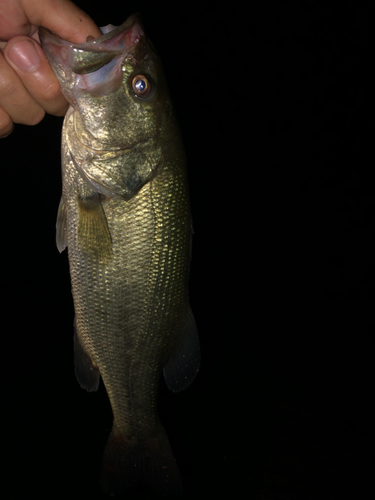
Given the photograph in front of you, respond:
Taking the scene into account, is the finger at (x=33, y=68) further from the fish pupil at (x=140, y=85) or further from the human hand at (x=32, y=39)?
the fish pupil at (x=140, y=85)

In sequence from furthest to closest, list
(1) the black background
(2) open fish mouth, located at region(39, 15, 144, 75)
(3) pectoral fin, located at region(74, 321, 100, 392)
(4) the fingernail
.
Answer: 1. (1) the black background
2. (3) pectoral fin, located at region(74, 321, 100, 392)
3. (4) the fingernail
4. (2) open fish mouth, located at region(39, 15, 144, 75)

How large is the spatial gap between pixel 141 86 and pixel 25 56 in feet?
1.21

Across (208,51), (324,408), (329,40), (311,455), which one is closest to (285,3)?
(329,40)

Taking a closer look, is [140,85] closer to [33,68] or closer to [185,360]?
[33,68]

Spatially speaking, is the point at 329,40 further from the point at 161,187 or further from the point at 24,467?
the point at 24,467

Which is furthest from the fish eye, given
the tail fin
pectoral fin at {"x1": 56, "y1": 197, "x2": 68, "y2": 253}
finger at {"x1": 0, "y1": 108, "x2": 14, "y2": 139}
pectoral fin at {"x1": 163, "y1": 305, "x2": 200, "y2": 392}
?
the tail fin

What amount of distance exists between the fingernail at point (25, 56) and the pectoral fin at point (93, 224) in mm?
440

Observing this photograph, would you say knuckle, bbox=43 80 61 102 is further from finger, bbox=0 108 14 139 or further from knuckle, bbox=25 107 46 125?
finger, bbox=0 108 14 139

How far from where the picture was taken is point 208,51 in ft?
12.1

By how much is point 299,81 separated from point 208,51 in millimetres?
1218

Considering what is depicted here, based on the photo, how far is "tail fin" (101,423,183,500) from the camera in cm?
118

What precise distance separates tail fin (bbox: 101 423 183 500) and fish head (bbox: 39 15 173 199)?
937 mm

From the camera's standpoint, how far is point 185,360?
114cm

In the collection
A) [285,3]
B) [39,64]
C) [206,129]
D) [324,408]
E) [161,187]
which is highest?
[285,3]
